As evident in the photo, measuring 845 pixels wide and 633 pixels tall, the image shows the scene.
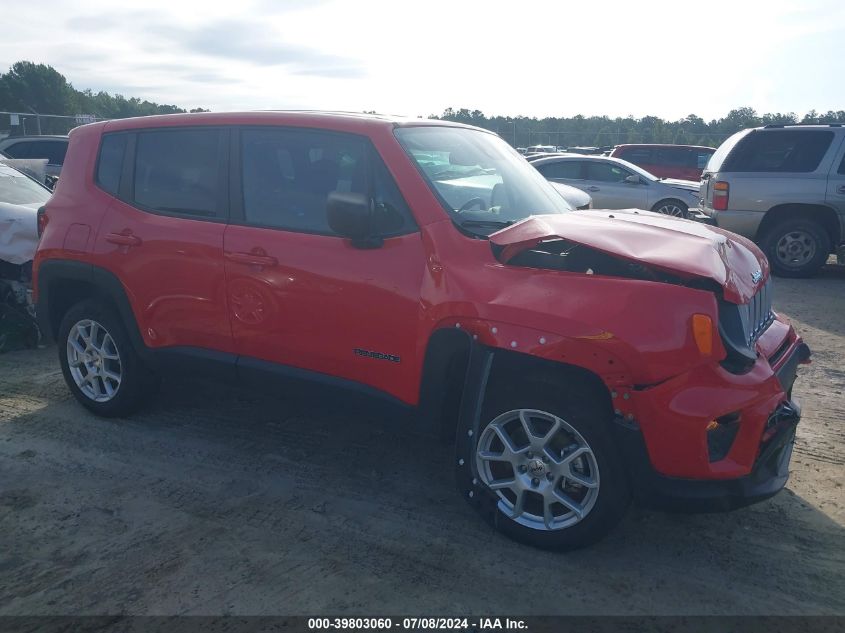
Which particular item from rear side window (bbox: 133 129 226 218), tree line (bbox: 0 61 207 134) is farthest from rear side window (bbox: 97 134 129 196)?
tree line (bbox: 0 61 207 134)

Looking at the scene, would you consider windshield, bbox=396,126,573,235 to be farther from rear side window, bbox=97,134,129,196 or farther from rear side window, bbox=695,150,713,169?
rear side window, bbox=695,150,713,169

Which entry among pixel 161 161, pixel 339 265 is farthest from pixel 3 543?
pixel 161 161

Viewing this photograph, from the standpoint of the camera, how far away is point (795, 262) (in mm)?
9688

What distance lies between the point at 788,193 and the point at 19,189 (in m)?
9.43

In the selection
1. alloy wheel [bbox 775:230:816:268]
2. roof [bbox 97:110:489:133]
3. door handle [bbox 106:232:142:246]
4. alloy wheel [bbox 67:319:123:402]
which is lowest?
alloy wheel [bbox 67:319:123:402]

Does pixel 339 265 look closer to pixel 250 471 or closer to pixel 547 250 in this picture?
pixel 547 250

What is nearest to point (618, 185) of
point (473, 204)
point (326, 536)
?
point (473, 204)

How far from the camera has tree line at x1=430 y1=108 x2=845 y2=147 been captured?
3064 centimetres

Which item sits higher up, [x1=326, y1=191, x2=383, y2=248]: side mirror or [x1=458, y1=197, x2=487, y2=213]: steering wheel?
[x1=458, y1=197, x2=487, y2=213]: steering wheel

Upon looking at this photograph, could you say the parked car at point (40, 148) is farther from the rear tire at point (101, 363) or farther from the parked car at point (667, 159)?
the parked car at point (667, 159)

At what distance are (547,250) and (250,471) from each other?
2180mm

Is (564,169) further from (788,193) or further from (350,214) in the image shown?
(350,214)

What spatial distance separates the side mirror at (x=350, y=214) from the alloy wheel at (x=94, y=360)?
2.16 metres

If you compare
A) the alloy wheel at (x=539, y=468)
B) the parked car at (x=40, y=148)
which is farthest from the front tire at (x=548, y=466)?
the parked car at (x=40, y=148)
